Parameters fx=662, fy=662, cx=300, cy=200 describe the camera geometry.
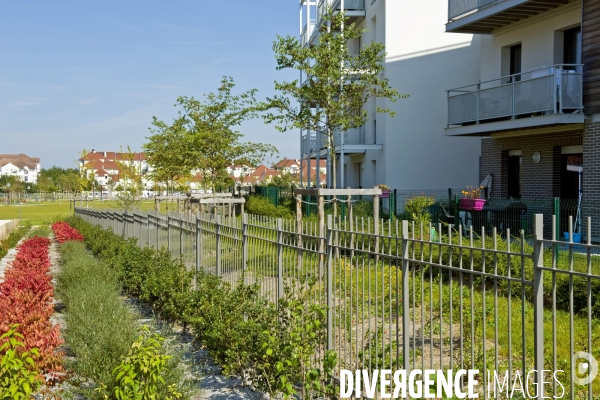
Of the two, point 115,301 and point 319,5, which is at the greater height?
point 319,5

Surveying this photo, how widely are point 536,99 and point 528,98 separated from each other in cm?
33

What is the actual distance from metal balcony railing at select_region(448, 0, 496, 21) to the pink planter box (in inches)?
225

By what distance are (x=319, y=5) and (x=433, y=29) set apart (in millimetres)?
5062

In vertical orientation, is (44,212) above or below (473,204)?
below

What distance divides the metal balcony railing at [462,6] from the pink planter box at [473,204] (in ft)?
18.7

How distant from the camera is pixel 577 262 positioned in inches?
364

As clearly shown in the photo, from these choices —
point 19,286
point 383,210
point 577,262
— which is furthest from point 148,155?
point 577,262

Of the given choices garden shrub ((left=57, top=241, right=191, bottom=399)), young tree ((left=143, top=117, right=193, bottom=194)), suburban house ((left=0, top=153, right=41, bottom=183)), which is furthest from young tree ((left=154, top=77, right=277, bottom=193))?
suburban house ((left=0, top=153, right=41, bottom=183))

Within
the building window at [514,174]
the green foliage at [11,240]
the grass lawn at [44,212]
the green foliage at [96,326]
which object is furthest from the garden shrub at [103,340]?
the grass lawn at [44,212]

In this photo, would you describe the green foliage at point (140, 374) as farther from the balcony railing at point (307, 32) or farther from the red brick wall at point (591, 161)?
the balcony railing at point (307, 32)

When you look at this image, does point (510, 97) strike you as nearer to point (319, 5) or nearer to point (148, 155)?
point (319, 5)

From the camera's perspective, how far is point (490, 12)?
60.7ft

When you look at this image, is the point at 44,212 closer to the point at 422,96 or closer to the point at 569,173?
the point at 422,96

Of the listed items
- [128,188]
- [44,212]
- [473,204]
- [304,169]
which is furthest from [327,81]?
[304,169]
